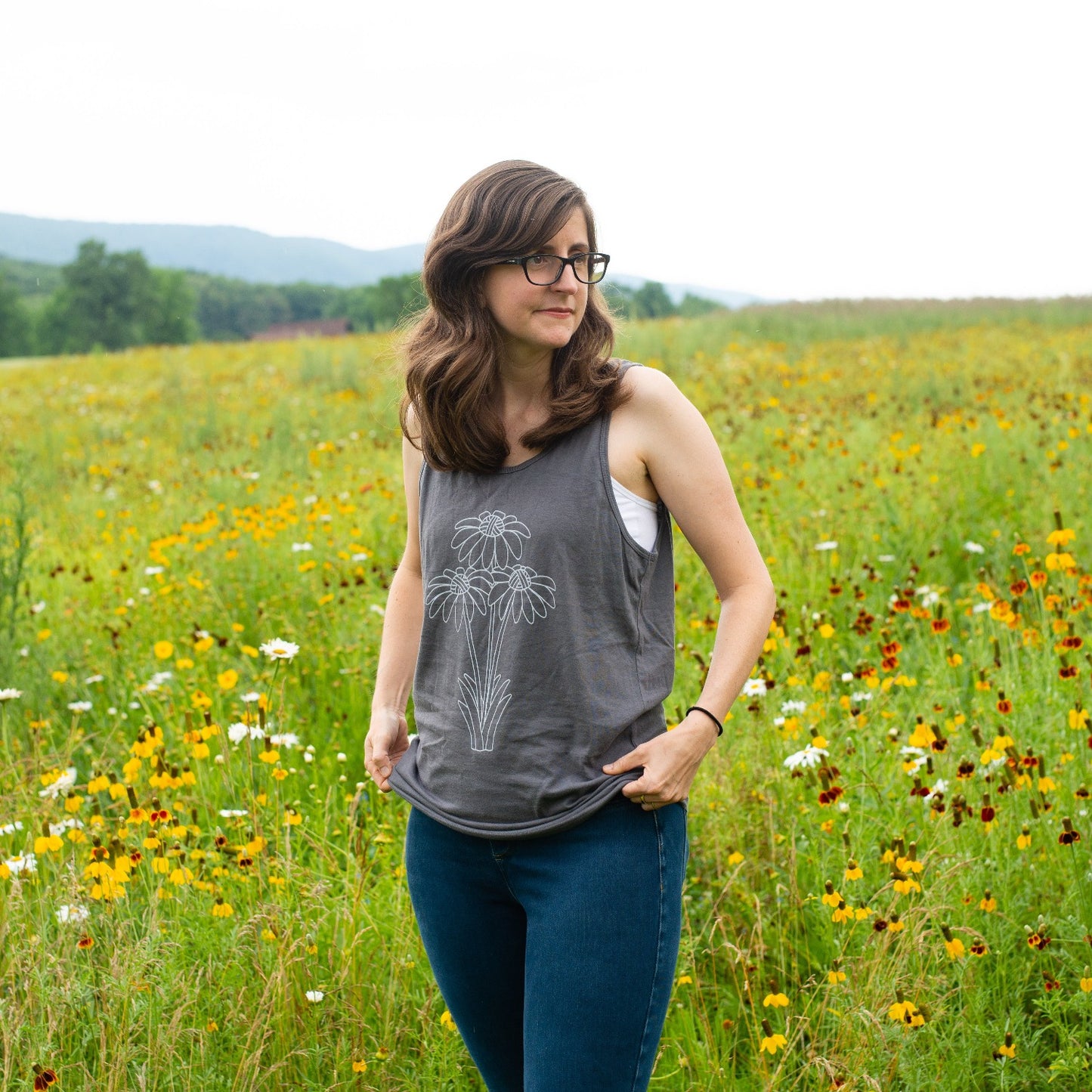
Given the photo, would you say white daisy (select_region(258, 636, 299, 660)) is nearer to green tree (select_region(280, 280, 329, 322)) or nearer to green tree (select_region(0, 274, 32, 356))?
green tree (select_region(0, 274, 32, 356))

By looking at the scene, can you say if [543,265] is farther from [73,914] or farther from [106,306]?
[106,306]

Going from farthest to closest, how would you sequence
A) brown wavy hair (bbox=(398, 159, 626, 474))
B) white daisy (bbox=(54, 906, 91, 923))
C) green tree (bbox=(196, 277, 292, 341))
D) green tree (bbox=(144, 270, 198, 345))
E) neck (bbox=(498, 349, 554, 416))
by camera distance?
green tree (bbox=(196, 277, 292, 341)) < green tree (bbox=(144, 270, 198, 345)) < white daisy (bbox=(54, 906, 91, 923)) < neck (bbox=(498, 349, 554, 416)) < brown wavy hair (bbox=(398, 159, 626, 474))

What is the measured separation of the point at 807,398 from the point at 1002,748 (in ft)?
22.4

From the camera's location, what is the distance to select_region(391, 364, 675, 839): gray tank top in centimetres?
164

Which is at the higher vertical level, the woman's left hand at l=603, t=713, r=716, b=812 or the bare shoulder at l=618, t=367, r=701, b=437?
the bare shoulder at l=618, t=367, r=701, b=437

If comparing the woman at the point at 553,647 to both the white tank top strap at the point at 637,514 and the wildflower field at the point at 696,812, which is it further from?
the wildflower field at the point at 696,812

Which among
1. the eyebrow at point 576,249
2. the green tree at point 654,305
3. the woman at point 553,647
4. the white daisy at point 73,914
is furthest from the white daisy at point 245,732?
the green tree at point 654,305

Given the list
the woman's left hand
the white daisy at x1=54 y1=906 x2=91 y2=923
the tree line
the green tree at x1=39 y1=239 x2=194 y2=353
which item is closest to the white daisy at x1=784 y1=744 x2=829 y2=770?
the woman's left hand

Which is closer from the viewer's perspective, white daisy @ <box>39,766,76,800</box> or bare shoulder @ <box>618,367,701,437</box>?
bare shoulder @ <box>618,367,701,437</box>

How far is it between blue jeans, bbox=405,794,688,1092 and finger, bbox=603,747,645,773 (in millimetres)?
59

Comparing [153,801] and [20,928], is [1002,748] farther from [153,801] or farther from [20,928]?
[20,928]

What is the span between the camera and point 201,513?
6691mm

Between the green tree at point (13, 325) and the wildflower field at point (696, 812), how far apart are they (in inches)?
2805

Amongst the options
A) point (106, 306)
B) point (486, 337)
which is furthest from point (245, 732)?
point (106, 306)
